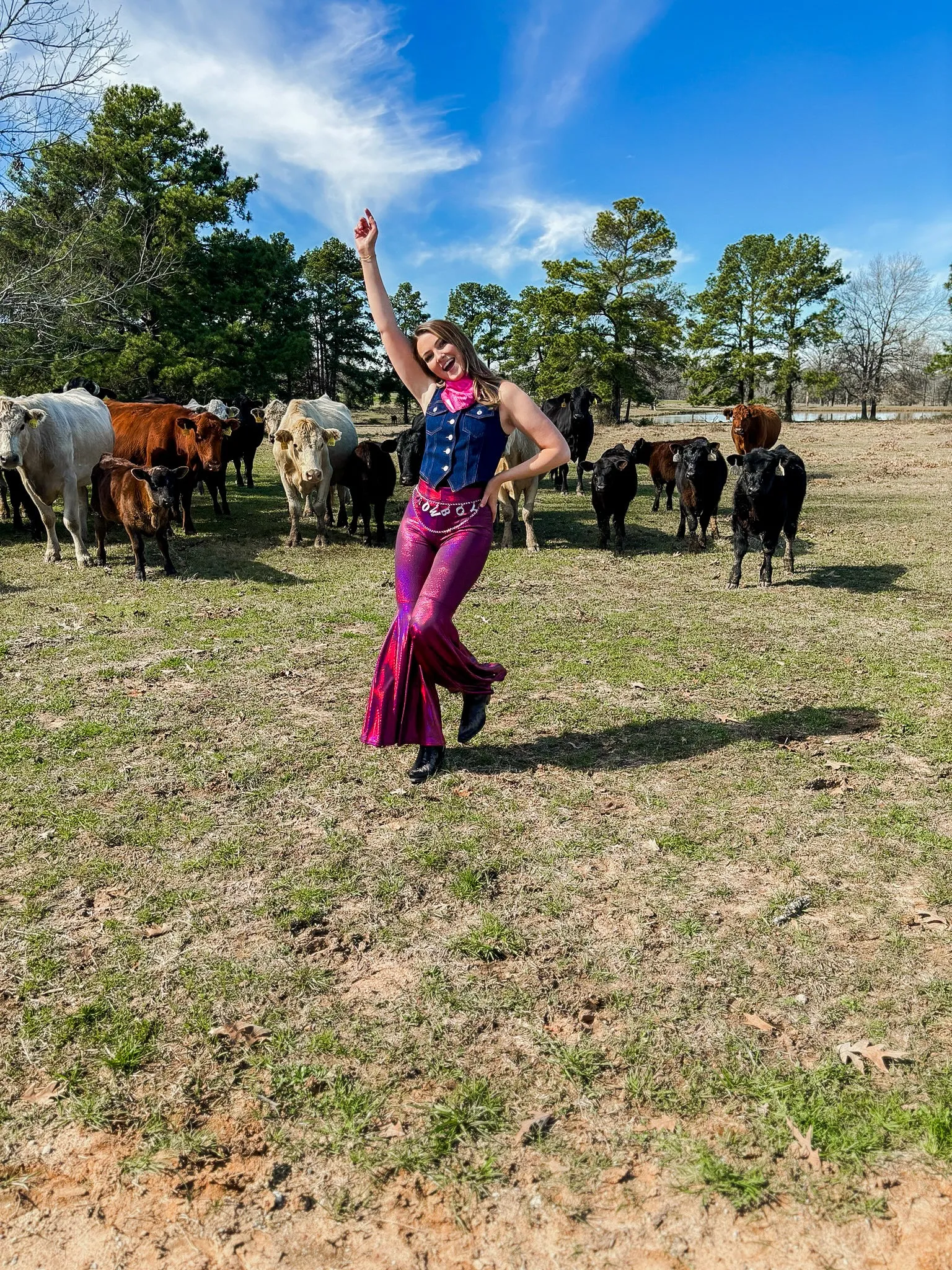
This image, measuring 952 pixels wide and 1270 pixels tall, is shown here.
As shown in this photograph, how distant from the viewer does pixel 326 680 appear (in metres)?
6.62

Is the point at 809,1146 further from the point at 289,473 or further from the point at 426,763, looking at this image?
the point at 289,473

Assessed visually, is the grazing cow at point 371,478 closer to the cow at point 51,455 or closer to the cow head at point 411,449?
the cow head at point 411,449

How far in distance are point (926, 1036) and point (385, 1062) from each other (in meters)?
1.87

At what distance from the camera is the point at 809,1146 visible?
2361 mm

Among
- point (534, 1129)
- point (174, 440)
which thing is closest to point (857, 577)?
point (534, 1129)

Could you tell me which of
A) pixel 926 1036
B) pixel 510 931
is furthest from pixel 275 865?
pixel 926 1036

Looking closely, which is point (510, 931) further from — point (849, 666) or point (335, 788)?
point (849, 666)

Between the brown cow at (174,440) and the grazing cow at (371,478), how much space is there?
216 cm

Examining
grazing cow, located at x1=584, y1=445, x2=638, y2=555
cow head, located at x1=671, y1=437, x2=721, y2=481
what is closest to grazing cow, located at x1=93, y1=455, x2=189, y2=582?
grazing cow, located at x1=584, y1=445, x2=638, y2=555

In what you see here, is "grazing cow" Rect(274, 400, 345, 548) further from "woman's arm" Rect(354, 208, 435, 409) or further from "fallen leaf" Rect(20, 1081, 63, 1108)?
"fallen leaf" Rect(20, 1081, 63, 1108)

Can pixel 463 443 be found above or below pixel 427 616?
above

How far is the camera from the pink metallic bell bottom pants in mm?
4375

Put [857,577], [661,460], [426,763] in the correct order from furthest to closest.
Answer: [661,460] < [857,577] < [426,763]

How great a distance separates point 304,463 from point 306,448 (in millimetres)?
223
